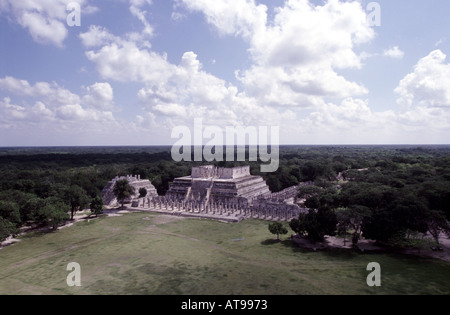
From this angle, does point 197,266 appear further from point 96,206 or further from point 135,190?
point 135,190

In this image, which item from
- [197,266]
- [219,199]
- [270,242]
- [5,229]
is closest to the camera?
[197,266]

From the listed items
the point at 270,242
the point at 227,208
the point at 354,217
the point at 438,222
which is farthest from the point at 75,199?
the point at 438,222

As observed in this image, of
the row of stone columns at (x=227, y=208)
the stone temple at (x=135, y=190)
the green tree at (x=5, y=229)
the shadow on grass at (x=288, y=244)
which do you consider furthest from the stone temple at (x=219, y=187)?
the green tree at (x=5, y=229)

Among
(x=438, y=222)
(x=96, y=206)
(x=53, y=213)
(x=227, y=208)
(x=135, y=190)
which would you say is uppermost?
(x=438, y=222)

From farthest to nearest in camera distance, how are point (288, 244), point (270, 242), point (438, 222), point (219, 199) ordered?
point (219, 199) < point (270, 242) < point (288, 244) < point (438, 222)

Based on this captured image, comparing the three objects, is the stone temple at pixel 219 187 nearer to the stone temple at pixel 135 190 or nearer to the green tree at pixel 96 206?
the stone temple at pixel 135 190
